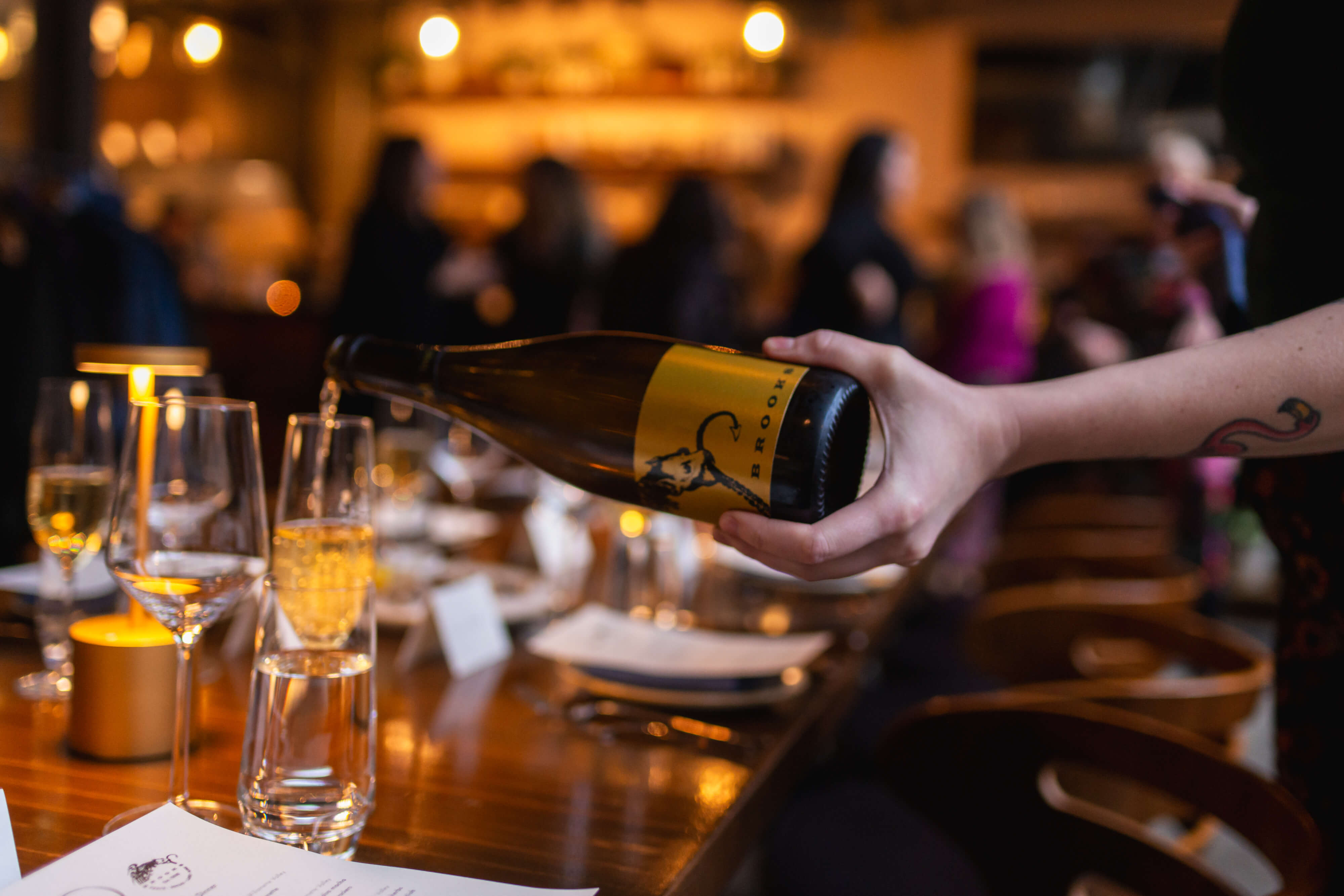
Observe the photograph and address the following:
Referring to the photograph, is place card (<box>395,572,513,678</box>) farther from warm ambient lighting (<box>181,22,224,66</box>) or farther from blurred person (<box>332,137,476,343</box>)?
warm ambient lighting (<box>181,22,224,66</box>)

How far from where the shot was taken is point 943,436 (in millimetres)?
629

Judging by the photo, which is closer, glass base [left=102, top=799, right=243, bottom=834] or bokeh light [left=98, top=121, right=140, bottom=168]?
glass base [left=102, top=799, right=243, bottom=834]

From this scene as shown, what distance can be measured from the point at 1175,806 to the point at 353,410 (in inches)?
81.0

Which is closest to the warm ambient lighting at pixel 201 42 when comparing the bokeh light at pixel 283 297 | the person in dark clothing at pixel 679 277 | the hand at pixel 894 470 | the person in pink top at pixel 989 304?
the bokeh light at pixel 283 297

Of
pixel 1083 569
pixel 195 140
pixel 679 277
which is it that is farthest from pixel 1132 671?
pixel 195 140

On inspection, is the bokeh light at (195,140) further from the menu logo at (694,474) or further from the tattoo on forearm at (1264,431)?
the tattoo on forearm at (1264,431)

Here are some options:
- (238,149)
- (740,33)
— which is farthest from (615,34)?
(238,149)

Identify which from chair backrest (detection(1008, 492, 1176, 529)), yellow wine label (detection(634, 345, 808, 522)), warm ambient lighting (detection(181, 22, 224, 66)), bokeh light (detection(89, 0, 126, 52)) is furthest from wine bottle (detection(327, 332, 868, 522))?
warm ambient lighting (detection(181, 22, 224, 66))

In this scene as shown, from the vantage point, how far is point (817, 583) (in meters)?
1.37

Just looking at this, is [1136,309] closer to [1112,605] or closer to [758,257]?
[1112,605]

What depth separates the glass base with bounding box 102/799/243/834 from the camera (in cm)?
61

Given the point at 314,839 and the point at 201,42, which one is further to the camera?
the point at 201,42

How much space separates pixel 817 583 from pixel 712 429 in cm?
78

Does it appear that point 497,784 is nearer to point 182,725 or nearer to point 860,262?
point 182,725
